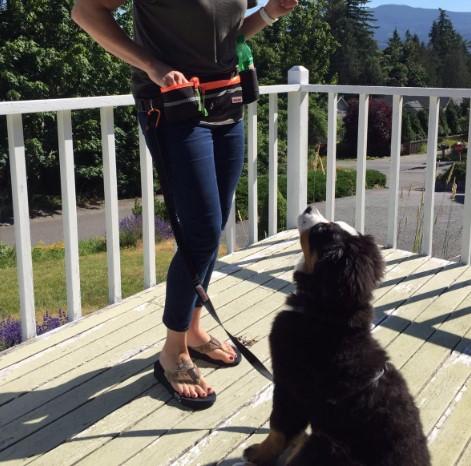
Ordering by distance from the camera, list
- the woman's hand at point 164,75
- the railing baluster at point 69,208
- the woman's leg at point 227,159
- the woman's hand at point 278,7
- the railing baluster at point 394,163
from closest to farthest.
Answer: the woman's hand at point 164,75 < the woman's leg at point 227,159 < the woman's hand at point 278,7 < the railing baluster at point 69,208 < the railing baluster at point 394,163

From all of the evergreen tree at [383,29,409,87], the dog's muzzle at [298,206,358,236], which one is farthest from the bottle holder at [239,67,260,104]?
the evergreen tree at [383,29,409,87]

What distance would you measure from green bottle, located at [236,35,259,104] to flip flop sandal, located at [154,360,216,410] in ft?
3.36

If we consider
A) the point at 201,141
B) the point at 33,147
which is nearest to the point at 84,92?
the point at 33,147

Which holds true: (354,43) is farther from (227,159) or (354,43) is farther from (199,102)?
(199,102)

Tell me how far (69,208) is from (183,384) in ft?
3.46

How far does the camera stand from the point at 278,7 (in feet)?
7.68

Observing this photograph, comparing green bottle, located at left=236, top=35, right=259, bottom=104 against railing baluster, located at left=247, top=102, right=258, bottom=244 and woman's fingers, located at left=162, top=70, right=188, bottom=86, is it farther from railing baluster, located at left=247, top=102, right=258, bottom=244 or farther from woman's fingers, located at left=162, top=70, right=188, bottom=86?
railing baluster, located at left=247, top=102, right=258, bottom=244

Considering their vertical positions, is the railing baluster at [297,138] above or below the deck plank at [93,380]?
above

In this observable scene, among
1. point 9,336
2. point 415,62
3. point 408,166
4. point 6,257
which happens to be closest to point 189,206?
point 9,336

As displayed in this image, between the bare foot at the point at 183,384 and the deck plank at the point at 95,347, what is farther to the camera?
the deck plank at the point at 95,347

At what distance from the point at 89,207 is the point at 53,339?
14511 mm

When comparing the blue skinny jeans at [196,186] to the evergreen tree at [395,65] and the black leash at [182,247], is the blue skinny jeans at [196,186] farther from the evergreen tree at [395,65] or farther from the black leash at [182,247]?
the evergreen tree at [395,65]

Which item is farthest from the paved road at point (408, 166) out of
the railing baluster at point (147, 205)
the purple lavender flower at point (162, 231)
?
the railing baluster at point (147, 205)

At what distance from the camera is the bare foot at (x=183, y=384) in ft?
7.39
